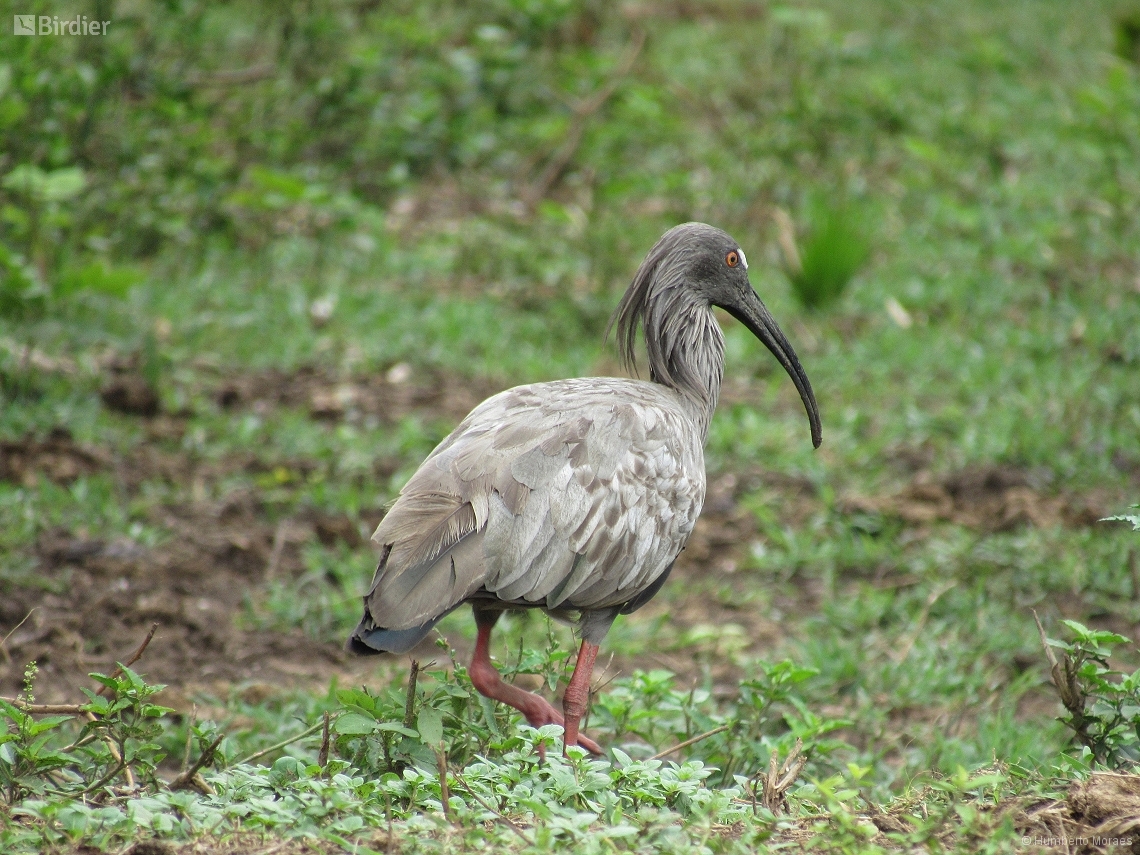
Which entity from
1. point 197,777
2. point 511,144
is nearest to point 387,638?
point 197,777

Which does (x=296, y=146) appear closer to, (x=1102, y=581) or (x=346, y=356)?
(x=346, y=356)

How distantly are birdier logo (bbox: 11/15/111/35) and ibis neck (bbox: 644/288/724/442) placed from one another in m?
3.82

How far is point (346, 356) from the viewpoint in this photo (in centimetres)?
738

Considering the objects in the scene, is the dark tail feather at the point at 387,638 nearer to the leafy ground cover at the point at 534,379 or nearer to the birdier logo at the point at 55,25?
the leafy ground cover at the point at 534,379

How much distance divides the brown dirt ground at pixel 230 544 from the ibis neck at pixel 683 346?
45.3 inches

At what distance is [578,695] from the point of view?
12.9 feet

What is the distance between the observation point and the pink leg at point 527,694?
3.90 metres

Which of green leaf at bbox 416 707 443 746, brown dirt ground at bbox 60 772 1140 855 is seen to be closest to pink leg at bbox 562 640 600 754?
green leaf at bbox 416 707 443 746

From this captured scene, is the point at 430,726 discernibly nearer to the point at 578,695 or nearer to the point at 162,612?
the point at 578,695

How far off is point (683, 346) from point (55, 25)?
421 cm

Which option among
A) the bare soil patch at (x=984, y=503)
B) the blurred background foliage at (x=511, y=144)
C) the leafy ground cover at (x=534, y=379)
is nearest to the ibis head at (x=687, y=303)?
the leafy ground cover at (x=534, y=379)

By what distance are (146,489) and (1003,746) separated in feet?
12.7

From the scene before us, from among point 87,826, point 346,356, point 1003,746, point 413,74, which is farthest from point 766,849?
point 413,74

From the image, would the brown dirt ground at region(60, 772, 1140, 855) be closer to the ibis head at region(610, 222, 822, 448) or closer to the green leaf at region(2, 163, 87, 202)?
the ibis head at region(610, 222, 822, 448)
